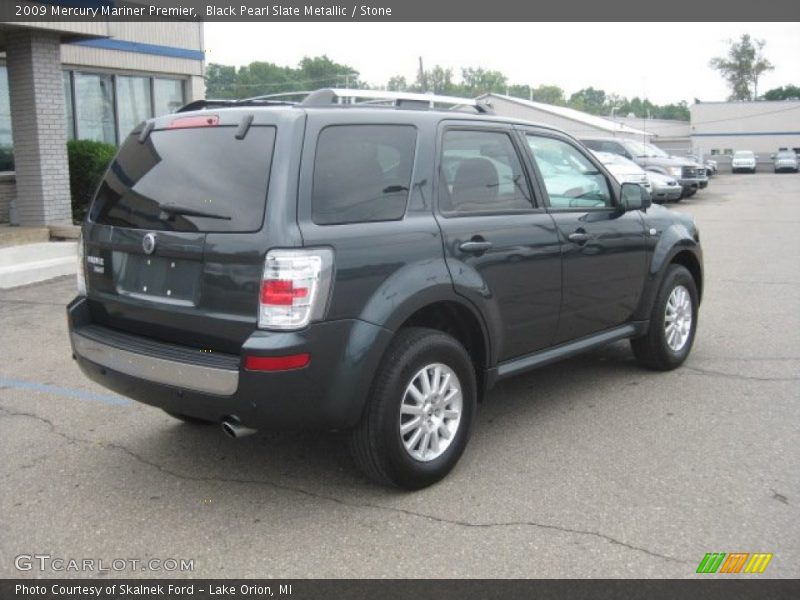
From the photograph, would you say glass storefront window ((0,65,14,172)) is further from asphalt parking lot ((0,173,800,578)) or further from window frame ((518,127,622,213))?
window frame ((518,127,622,213))

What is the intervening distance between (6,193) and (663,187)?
56.0 feet

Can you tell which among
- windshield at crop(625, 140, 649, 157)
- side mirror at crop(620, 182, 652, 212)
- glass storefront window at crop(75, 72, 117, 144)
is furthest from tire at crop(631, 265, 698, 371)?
windshield at crop(625, 140, 649, 157)

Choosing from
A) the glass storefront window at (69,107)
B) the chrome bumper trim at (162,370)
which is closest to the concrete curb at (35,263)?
the glass storefront window at (69,107)

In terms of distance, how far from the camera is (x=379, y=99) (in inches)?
186

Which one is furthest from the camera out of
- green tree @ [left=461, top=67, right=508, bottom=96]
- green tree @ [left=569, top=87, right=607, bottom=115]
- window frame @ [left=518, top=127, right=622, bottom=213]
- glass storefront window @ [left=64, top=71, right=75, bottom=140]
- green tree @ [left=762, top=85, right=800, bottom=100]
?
green tree @ [left=569, top=87, right=607, bottom=115]

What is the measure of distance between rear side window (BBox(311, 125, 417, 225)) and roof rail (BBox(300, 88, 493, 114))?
0.92 ft

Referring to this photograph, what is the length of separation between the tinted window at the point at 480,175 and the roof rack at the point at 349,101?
0.29 metres

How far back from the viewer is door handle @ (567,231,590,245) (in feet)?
16.1

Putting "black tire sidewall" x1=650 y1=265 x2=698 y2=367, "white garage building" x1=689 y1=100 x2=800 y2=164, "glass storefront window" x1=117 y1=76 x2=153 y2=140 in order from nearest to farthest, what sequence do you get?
1. "black tire sidewall" x1=650 y1=265 x2=698 y2=367
2. "glass storefront window" x1=117 y1=76 x2=153 y2=140
3. "white garage building" x1=689 y1=100 x2=800 y2=164

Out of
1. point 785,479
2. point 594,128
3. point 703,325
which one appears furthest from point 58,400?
point 594,128

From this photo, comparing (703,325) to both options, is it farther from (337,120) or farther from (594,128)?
(594,128)

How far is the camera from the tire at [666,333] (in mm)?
5789

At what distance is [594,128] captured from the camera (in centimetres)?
4709

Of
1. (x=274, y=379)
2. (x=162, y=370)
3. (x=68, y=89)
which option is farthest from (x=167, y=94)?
(x=274, y=379)
